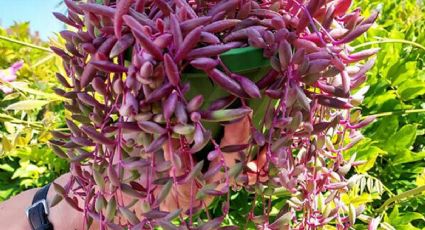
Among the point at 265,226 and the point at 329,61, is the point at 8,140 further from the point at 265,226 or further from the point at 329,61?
the point at 329,61

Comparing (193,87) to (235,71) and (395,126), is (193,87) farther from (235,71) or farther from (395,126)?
(395,126)

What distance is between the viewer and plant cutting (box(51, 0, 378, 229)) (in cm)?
44

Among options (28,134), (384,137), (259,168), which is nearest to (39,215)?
(28,134)

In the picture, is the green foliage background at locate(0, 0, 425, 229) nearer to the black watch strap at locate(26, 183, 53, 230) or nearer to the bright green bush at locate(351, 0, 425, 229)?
the bright green bush at locate(351, 0, 425, 229)

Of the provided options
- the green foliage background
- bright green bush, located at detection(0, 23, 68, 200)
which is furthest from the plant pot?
bright green bush, located at detection(0, 23, 68, 200)

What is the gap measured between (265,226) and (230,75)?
190 mm

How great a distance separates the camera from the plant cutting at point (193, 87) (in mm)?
444

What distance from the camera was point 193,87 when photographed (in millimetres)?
501

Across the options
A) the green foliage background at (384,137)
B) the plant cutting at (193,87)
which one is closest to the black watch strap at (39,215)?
the green foliage background at (384,137)

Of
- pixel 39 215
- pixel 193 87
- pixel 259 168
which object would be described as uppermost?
pixel 193 87

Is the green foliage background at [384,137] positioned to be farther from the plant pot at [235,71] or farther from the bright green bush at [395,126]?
the plant pot at [235,71]

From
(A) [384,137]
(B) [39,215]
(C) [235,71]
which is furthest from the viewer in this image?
(A) [384,137]

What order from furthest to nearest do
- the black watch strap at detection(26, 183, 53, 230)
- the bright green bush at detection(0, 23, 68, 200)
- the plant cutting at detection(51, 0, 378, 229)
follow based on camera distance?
1. the bright green bush at detection(0, 23, 68, 200)
2. the black watch strap at detection(26, 183, 53, 230)
3. the plant cutting at detection(51, 0, 378, 229)

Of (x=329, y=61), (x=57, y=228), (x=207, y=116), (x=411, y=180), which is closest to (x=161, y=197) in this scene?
(x=207, y=116)
